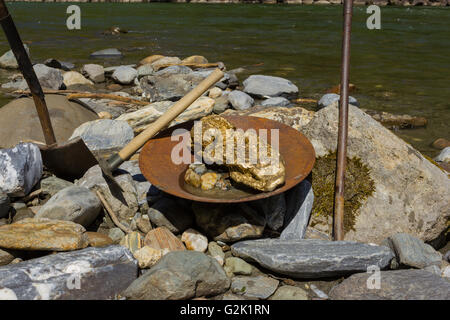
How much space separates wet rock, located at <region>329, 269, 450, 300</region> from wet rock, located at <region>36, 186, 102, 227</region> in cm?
185

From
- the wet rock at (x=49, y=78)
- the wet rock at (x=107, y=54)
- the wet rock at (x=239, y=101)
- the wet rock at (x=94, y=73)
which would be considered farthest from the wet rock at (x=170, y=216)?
the wet rock at (x=107, y=54)

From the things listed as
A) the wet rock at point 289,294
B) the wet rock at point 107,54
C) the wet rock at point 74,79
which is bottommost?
the wet rock at point 289,294

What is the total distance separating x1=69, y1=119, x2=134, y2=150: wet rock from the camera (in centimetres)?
405

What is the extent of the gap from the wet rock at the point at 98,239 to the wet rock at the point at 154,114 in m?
2.05

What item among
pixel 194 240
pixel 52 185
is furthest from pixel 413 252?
pixel 52 185

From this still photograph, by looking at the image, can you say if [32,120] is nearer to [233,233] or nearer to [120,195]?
[120,195]

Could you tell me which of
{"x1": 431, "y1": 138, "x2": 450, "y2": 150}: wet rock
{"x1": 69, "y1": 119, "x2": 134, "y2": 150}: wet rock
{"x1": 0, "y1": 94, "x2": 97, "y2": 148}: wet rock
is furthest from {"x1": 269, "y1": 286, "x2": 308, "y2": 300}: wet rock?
{"x1": 431, "y1": 138, "x2": 450, "y2": 150}: wet rock

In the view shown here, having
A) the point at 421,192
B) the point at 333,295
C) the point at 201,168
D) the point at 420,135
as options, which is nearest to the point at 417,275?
the point at 333,295

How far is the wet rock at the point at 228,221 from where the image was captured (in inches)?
115

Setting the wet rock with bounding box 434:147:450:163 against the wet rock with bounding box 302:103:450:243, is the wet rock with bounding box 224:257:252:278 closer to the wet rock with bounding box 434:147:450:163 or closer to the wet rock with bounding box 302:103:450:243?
the wet rock with bounding box 302:103:450:243

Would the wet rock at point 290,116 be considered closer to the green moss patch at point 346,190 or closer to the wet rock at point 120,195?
the green moss patch at point 346,190

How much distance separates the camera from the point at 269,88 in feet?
24.0

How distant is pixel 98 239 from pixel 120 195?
0.51 metres

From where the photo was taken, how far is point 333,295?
2.54 m
